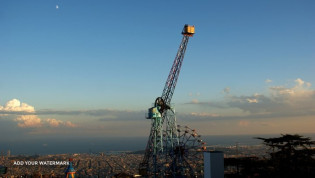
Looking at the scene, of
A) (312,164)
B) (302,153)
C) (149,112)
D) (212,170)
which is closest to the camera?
(212,170)

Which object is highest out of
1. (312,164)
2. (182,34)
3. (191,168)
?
(182,34)

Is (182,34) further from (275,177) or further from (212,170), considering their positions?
(212,170)

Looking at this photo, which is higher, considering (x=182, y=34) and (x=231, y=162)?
(x=182, y=34)

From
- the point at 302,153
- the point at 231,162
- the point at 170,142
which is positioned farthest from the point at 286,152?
the point at 170,142

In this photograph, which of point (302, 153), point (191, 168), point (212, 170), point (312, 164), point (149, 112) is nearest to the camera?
point (212, 170)

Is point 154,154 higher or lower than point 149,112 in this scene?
lower

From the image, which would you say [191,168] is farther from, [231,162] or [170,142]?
[231,162]

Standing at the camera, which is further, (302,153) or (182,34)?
(182,34)

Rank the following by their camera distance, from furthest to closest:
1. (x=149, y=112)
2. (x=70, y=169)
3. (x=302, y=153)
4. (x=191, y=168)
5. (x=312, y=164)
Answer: (x=149, y=112) < (x=191, y=168) < (x=302, y=153) < (x=312, y=164) < (x=70, y=169)

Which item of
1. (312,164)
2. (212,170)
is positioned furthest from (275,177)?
(212,170)
